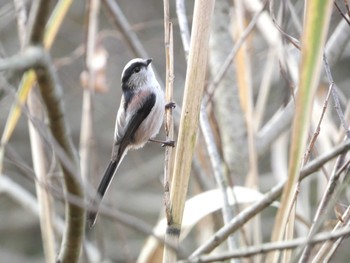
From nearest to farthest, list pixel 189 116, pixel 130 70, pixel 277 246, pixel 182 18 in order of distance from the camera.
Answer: pixel 277 246 → pixel 189 116 → pixel 182 18 → pixel 130 70

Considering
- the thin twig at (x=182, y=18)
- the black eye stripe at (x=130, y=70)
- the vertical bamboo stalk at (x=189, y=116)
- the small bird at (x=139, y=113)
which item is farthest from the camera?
the black eye stripe at (x=130, y=70)

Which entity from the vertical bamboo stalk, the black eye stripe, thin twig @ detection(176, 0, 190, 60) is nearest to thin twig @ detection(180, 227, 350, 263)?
the vertical bamboo stalk

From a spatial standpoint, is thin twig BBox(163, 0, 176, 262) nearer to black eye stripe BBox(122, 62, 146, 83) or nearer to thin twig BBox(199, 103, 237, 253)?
thin twig BBox(199, 103, 237, 253)

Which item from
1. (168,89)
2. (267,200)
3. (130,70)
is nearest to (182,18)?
(168,89)

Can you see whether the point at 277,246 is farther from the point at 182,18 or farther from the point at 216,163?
the point at 182,18

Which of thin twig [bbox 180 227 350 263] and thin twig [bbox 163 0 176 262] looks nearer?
thin twig [bbox 180 227 350 263]

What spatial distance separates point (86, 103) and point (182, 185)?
3.54 feet

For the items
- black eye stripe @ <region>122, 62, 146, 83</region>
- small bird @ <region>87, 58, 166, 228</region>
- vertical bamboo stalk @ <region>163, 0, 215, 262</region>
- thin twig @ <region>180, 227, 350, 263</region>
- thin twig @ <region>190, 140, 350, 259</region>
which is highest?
black eye stripe @ <region>122, 62, 146, 83</region>

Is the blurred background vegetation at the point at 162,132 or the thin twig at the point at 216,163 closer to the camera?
the thin twig at the point at 216,163

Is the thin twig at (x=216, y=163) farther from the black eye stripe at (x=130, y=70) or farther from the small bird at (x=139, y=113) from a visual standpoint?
the black eye stripe at (x=130, y=70)

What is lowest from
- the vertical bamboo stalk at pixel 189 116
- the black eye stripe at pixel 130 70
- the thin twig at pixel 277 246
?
the thin twig at pixel 277 246

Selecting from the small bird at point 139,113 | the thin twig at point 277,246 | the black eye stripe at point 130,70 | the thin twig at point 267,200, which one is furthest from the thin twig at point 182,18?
the thin twig at point 277,246

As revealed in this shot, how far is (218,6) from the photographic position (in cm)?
316

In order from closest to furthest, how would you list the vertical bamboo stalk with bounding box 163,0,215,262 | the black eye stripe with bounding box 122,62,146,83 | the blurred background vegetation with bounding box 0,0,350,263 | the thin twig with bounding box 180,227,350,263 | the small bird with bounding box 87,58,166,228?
the thin twig with bounding box 180,227,350,263 < the vertical bamboo stalk with bounding box 163,0,215,262 < the small bird with bounding box 87,58,166,228 < the black eye stripe with bounding box 122,62,146,83 < the blurred background vegetation with bounding box 0,0,350,263
